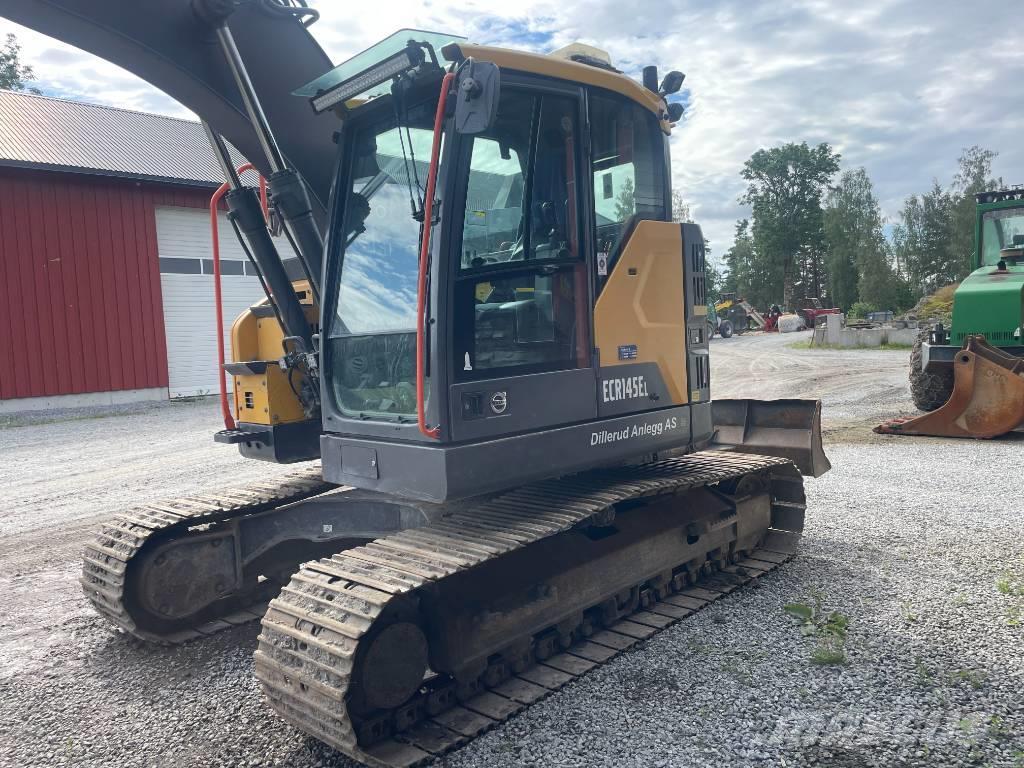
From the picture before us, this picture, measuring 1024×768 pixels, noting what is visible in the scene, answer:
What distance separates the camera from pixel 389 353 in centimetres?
389

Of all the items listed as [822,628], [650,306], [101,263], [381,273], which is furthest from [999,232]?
[101,263]

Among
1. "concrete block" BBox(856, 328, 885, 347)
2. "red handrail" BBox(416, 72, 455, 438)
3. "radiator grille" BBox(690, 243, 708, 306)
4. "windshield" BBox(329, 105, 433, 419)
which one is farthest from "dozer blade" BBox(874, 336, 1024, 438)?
"concrete block" BBox(856, 328, 885, 347)

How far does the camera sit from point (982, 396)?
31.5 feet

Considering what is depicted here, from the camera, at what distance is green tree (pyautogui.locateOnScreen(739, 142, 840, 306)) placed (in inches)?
2468

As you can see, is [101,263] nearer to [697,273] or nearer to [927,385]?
[697,273]

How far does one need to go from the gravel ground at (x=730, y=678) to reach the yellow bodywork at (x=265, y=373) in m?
1.28

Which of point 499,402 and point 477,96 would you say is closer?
point 477,96

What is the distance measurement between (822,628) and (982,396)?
22.0 ft

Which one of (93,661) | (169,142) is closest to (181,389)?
(169,142)

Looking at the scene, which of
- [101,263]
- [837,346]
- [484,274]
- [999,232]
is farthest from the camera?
[837,346]

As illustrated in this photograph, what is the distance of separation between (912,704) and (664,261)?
8.47 feet

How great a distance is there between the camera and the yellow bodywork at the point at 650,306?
4266mm

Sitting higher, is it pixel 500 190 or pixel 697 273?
pixel 500 190

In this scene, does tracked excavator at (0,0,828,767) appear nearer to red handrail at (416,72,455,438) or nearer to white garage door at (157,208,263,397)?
red handrail at (416,72,455,438)
